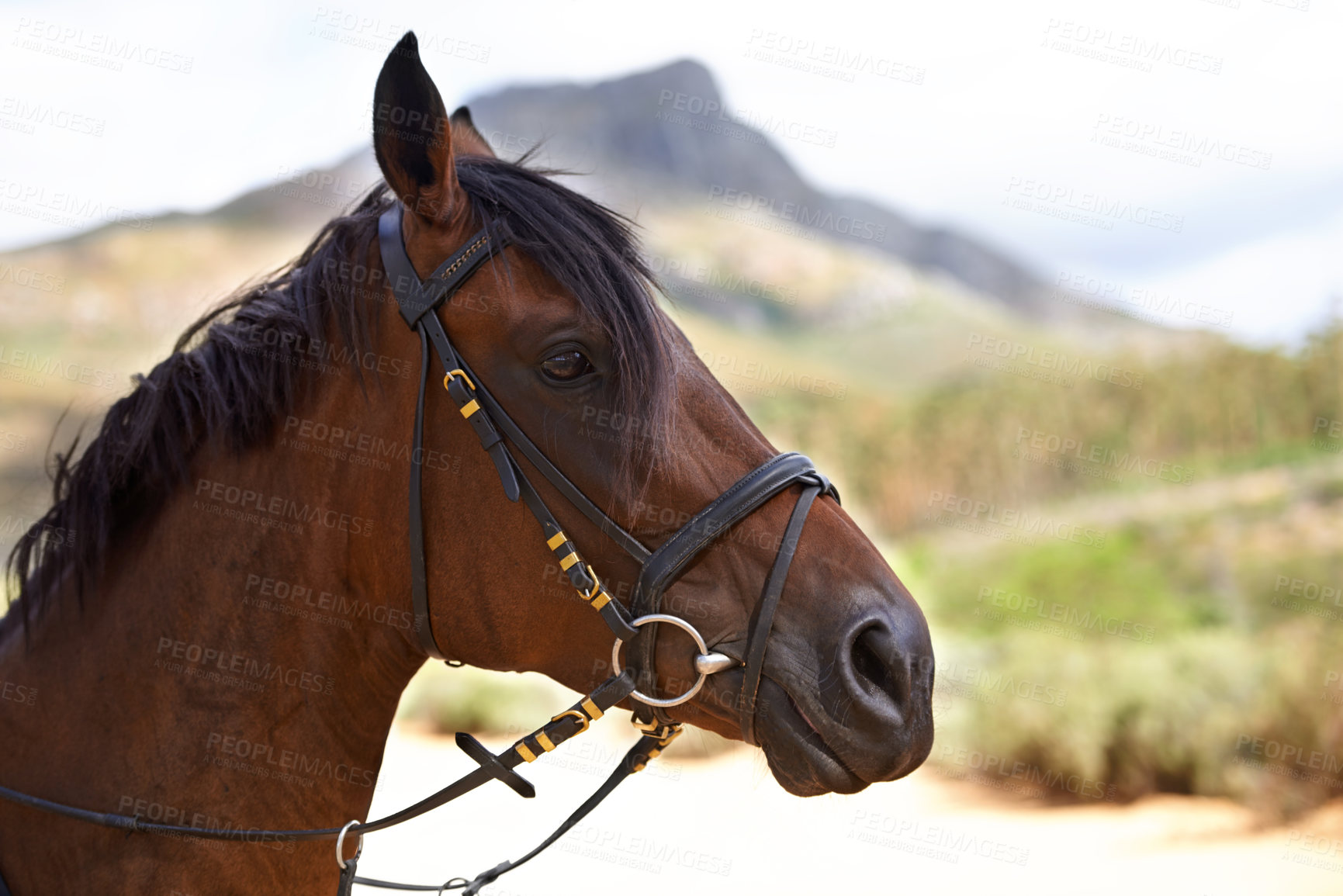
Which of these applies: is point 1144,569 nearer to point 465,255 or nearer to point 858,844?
point 858,844

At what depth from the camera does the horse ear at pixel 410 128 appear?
5.94 ft

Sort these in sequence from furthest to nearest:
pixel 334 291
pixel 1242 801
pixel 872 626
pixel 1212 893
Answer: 1. pixel 1242 801
2. pixel 1212 893
3. pixel 334 291
4. pixel 872 626

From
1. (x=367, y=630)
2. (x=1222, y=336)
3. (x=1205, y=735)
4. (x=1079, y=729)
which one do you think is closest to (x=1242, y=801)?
(x=1205, y=735)

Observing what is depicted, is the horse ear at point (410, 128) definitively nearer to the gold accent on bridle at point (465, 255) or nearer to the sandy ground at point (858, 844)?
the gold accent on bridle at point (465, 255)

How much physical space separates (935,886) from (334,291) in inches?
312

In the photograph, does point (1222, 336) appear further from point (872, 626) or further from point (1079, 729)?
point (872, 626)

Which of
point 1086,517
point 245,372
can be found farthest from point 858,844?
point 1086,517

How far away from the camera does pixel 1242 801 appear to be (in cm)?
851

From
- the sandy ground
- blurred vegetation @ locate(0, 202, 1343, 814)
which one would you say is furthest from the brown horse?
the sandy ground

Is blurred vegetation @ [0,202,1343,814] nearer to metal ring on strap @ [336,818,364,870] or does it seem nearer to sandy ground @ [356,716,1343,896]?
sandy ground @ [356,716,1343,896]

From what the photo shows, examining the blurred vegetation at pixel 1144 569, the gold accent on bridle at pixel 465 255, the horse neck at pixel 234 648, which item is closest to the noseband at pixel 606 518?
the gold accent on bridle at pixel 465 255

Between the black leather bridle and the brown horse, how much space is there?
1.2 inches

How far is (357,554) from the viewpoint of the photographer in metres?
2.03

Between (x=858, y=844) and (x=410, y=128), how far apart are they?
911 centimetres
